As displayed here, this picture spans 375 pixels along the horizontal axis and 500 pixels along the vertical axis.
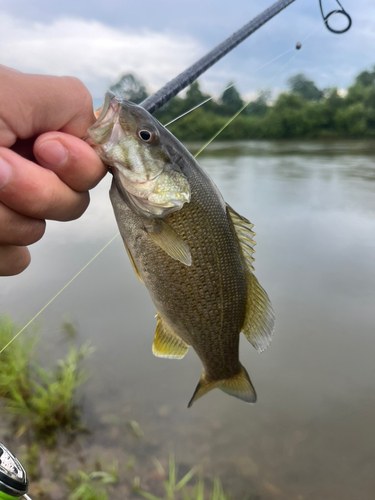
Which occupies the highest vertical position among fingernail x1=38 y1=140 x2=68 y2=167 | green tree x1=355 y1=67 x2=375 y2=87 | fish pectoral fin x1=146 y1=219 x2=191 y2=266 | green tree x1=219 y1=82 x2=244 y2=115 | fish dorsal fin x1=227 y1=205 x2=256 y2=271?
fingernail x1=38 y1=140 x2=68 y2=167

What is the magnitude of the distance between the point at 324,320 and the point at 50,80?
5.01m

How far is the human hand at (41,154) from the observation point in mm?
705

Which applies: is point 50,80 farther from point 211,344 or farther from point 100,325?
point 100,325

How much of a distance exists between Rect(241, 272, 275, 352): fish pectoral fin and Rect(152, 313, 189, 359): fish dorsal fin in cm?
24

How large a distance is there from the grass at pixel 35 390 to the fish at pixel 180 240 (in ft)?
7.09

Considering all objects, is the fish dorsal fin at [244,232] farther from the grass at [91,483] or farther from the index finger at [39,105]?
the grass at [91,483]

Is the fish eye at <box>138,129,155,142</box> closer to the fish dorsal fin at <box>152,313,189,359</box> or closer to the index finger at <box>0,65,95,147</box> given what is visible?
the index finger at <box>0,65,95,147</box>

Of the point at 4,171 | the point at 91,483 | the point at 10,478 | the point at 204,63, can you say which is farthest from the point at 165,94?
the point at 91,483

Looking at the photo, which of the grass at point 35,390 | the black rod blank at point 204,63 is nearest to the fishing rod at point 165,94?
the black rod blank at point 204,63

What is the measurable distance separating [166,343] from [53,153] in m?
0.72

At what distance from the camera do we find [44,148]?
74 cm

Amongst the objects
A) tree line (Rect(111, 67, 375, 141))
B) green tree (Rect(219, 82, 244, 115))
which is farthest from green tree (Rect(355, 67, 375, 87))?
green tree (Rect(219, 82, 244, 115))

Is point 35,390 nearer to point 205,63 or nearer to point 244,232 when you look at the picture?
point 244,232

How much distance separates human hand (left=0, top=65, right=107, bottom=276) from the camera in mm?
705
